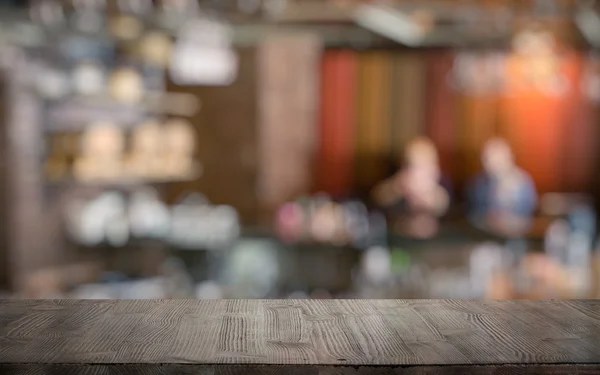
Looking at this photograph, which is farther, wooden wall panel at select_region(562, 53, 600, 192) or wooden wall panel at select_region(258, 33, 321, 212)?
wooden wall panel at select_region(562, 53, 600, 192)

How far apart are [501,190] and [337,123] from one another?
1837 mm

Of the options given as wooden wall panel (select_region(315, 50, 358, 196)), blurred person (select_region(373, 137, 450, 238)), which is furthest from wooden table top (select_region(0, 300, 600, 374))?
wooden wall panel (select_region(315, 50, 358, 196))

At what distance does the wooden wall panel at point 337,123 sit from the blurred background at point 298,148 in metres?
0.02

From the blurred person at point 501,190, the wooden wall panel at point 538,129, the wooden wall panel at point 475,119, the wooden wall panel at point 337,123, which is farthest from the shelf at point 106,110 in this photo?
the wooden wall panel at point 538,129

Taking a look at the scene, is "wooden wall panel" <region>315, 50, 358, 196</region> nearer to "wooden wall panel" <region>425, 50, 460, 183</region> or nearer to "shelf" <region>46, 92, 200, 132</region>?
"wooden wall panel" <region>425, 50, 460, 183</region>

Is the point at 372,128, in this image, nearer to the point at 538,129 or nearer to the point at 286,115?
the point at 286,115

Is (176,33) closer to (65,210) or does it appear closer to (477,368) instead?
(65,210)

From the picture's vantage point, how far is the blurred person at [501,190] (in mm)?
7889

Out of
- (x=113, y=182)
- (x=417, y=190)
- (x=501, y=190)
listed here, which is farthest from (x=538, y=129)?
(x=113, y=182)

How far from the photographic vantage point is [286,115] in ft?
26.6

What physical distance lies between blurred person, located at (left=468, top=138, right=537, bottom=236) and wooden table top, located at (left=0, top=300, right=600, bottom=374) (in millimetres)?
6060

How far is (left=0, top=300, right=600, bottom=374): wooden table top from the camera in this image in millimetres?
1104

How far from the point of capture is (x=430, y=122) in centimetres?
884

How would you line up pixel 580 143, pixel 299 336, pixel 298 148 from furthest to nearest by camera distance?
1. pixel 580 143
2. pixel 298 148
3. pixel 299 336
